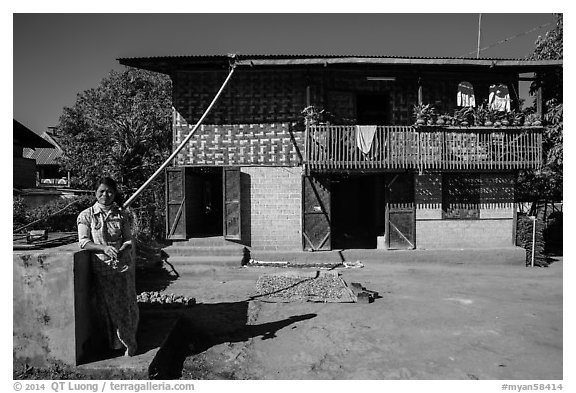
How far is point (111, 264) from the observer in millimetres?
4102

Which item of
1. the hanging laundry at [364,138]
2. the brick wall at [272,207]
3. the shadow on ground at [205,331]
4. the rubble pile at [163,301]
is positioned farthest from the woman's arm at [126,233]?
the hanging laundry at [364,138]

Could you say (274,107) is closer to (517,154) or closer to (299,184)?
(299,184)

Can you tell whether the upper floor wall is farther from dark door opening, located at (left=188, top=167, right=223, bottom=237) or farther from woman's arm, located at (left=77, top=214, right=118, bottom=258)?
woman's arm, located at (left=77, top=214, right=118, bottom=258)

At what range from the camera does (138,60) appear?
11438mm

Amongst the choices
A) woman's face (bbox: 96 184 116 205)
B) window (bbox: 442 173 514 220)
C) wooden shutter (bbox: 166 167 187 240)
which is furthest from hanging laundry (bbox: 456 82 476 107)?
woman's face (bbox: 96 184 116 205)

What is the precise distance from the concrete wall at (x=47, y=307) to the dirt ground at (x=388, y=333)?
1516 mm

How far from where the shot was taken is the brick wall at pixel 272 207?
12.2 m

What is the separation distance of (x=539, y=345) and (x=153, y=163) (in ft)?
54.2

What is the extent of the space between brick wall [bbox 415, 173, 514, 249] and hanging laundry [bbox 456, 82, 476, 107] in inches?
105

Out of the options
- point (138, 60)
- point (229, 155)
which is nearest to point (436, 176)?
point (229, 155)

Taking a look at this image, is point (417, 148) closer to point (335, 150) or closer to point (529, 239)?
point (335, 150)

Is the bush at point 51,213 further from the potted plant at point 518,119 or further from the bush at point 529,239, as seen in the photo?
the bush at point 529,239

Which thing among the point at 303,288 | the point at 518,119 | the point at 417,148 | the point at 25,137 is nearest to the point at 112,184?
the point at 303,288

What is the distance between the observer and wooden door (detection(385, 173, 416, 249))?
40.3 ft
